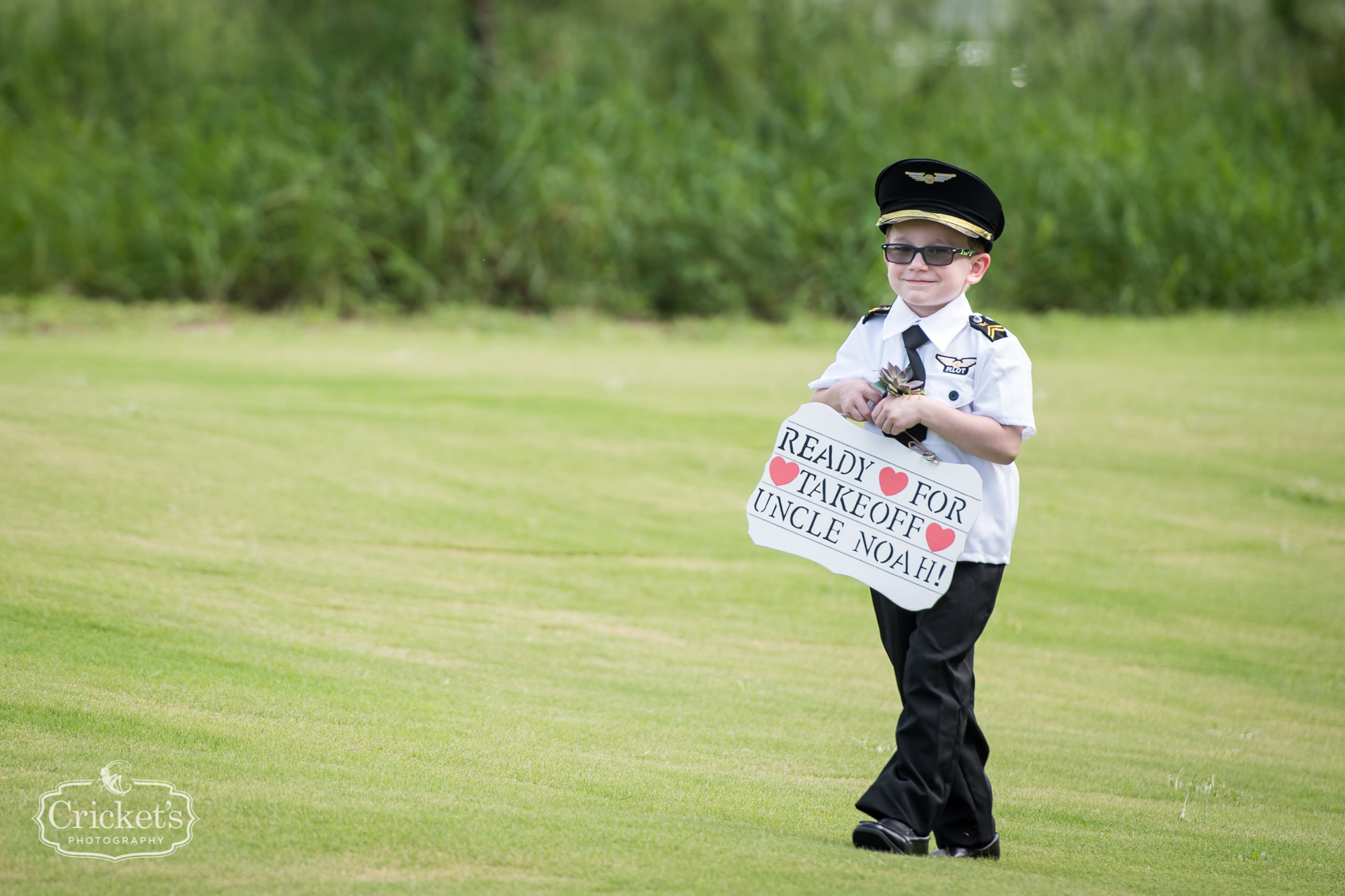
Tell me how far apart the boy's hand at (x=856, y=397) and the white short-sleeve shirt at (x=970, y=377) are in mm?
44

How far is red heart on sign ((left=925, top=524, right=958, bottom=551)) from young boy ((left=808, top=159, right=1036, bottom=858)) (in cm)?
6

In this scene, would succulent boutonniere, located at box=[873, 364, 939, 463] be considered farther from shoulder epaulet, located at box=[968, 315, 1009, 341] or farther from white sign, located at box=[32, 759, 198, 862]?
white sign, located at box=[32, 759, 198, 862]

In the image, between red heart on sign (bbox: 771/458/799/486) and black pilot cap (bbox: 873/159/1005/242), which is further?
red heart on sign (bbox: 771/458/799/486)

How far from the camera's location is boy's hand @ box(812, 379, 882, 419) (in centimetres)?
298

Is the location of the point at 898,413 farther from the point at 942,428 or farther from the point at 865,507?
the point at 865,507

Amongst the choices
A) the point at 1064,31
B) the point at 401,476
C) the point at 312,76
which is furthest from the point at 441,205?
the point at 1064,31

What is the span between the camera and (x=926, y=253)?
9.81 feet

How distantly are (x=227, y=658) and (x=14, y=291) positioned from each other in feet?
29.3

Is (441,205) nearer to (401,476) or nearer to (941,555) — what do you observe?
(401,476)

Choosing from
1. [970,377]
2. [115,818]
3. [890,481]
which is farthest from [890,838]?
[115,818]

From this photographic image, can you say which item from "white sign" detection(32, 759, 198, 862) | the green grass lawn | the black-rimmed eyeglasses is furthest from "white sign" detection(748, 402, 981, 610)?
"white sign" detection(32, 759, 198, 862)

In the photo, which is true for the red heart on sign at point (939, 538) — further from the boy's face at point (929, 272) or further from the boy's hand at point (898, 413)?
the boy's face at point (929, 272)

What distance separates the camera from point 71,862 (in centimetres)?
256

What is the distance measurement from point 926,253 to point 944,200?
12 centimetres
